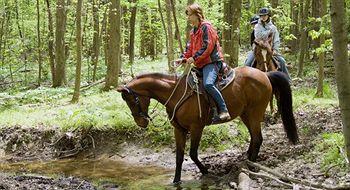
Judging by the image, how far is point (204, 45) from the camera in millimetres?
7801

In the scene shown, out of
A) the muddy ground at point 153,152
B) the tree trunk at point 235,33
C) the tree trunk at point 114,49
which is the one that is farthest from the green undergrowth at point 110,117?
Result: the tree trunk at point 235,33

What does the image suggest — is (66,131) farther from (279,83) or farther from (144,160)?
(279,83)

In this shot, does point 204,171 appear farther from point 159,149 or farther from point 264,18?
point 264,18

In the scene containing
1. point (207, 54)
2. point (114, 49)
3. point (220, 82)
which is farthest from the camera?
point (114, 49)

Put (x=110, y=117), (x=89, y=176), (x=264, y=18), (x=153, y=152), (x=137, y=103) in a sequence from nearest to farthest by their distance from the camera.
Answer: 1. (x=137, y=103)
2. (x=89, y=176)
3. (x=153, y=152)
4. (x=264, y=18)
5. (x=110, y=117)

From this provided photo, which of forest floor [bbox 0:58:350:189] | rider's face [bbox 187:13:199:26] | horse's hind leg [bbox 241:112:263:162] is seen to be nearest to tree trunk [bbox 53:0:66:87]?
forest floor [bbox 0:58:350:189]

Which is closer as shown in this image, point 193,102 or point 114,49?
point 193,102

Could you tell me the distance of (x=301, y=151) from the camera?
26.6 feet

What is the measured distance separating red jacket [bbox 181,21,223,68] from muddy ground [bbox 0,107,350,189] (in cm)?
203

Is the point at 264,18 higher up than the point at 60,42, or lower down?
higher up

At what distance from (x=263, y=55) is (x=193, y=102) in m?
3.21

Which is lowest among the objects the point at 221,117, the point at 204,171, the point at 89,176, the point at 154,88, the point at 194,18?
the point at 89,176

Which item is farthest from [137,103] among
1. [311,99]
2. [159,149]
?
[311,99]

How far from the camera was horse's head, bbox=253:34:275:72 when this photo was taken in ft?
33.8
